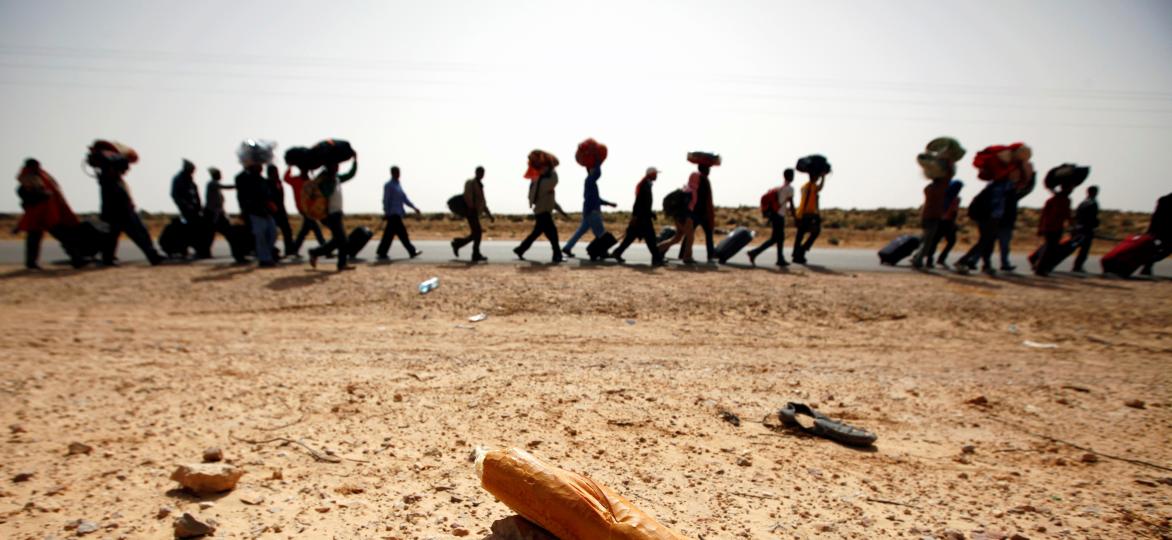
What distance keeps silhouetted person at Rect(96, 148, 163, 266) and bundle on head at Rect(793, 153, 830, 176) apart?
13228mm

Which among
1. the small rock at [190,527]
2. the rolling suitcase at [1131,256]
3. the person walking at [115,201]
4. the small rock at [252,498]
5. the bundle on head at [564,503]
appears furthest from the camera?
the rolling suitcase at [1131,256]

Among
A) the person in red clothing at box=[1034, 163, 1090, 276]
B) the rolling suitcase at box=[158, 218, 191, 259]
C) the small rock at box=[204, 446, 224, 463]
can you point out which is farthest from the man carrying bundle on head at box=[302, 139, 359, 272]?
the person in red clothing at box=[1034, 163, 1090, 276]

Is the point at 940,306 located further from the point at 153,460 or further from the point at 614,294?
the point at 153,460

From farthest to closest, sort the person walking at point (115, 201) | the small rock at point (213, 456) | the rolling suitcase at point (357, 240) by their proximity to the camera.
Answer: the rolling suitcase at point (357, 240) → the person walking at point (115, 201) → the small rock at point (213, 456)

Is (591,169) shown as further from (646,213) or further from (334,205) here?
(334,205)

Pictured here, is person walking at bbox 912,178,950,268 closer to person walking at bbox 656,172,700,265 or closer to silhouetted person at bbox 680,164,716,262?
silhouetted person at bbox 680,164,716,262

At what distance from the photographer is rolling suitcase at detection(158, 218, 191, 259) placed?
42.3 feet

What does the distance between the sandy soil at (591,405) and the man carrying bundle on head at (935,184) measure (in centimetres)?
420

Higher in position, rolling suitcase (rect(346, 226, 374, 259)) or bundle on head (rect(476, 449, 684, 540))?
rolling suitcase (rect(346, 226, 374, 259))

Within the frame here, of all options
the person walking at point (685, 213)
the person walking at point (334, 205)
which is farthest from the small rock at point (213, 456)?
the person walking at point (685, 213)

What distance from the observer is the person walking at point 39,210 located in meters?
10.9

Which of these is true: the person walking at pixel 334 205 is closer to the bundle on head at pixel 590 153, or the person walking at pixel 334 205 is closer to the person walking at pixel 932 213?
the bundle on head at pixel 590 153

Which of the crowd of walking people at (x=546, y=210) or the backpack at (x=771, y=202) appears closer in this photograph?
the crowd of walking people at (x=546, y=210)

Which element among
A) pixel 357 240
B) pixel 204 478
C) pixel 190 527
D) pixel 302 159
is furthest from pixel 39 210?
pixel 190 527
